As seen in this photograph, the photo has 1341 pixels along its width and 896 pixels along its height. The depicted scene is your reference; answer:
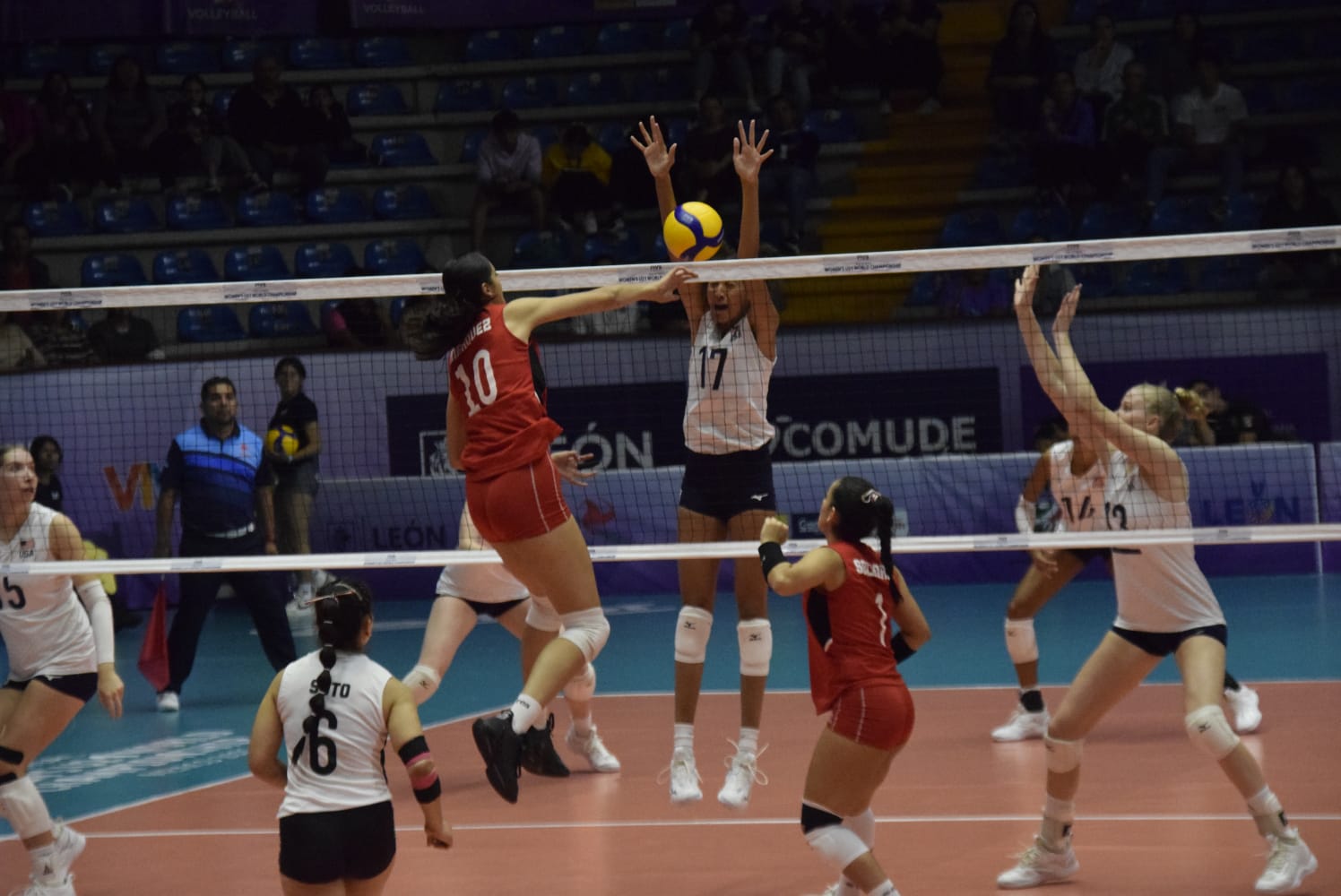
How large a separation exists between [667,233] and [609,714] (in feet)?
15.1

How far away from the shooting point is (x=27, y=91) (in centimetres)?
1970

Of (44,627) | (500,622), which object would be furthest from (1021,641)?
(44,627)

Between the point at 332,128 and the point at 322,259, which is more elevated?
the point at 332,128

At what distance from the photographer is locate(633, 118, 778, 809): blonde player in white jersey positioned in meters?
7.34

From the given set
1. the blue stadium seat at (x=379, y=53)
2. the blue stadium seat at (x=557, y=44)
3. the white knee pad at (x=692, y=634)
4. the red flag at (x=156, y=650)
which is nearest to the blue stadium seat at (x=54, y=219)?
the blue stadium seat at (x=379, y=53)

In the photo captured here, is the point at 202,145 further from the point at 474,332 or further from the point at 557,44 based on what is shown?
the point at 474,332

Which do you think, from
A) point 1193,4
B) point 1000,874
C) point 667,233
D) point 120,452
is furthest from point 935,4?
point 1000,874

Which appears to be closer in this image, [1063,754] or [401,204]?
[1063,754]

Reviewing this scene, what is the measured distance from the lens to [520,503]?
618 centimetres

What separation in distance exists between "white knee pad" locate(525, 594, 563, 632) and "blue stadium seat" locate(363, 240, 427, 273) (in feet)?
32.7

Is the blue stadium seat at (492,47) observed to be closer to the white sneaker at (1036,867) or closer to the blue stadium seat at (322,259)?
the blue stadium seat at (322,259)

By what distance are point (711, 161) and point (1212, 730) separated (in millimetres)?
12227

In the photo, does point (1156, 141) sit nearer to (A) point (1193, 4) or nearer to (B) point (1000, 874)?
(A) point (1193, 4)

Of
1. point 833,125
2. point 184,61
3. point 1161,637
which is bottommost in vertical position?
point 1161,637
